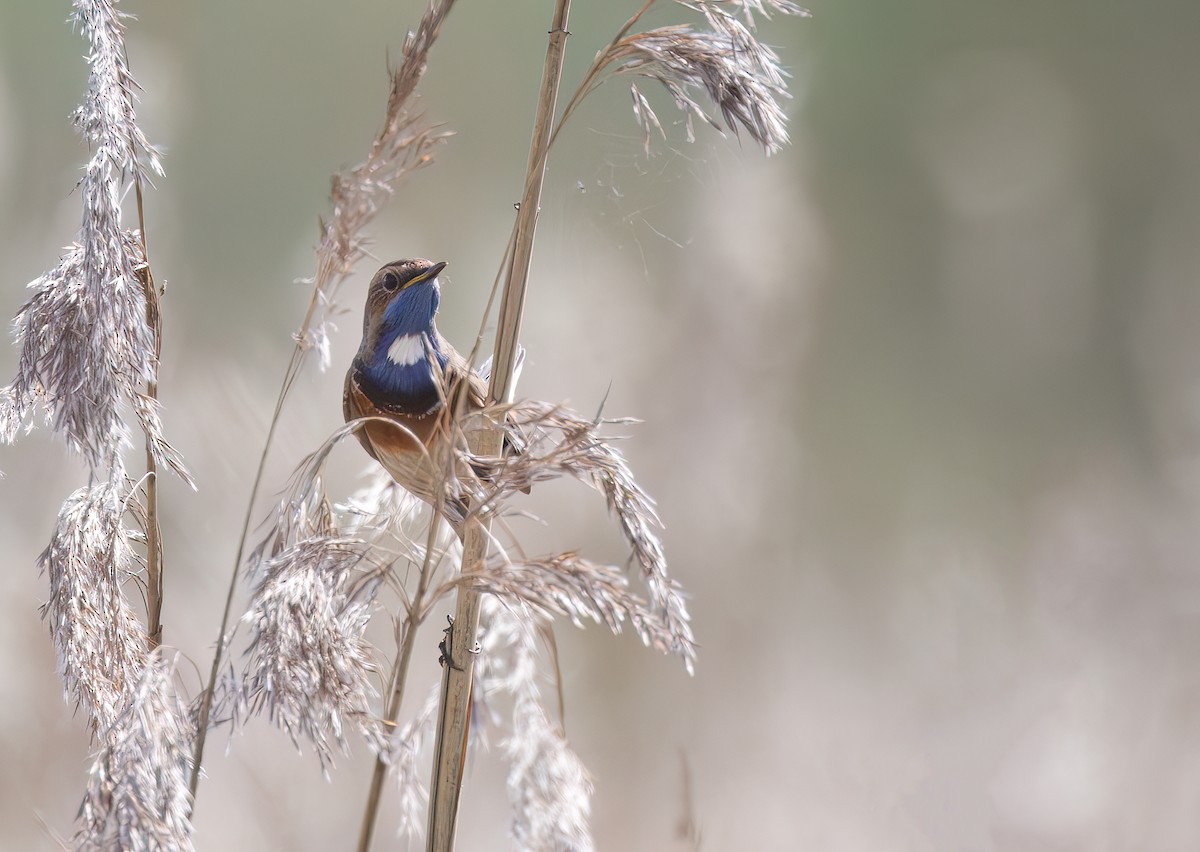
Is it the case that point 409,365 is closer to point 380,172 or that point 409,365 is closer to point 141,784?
point 380,172

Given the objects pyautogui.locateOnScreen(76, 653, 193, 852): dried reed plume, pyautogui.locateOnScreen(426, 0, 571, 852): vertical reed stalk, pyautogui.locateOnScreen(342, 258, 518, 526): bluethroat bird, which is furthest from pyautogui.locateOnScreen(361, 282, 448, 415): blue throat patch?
pyautogui.locateOnScreen(76, 653, 193, 852): dried reed plume

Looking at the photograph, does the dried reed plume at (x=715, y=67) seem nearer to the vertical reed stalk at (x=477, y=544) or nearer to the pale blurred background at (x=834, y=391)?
the vertical reed stalk at (x=477, y=544)

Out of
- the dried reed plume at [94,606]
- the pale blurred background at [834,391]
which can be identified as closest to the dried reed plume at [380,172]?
the dried reed plume at [94,606]

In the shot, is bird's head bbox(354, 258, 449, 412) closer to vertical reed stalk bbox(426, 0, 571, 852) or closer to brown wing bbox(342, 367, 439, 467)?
brown wing bbox(342, 367, 439, 467)

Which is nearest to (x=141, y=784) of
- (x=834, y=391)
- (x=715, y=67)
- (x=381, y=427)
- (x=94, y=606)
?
(x=94, y=606)

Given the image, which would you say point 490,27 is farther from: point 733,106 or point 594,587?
point 594,587

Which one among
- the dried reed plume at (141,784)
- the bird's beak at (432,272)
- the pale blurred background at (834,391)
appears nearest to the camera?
the dried reed plume at (141,784)
